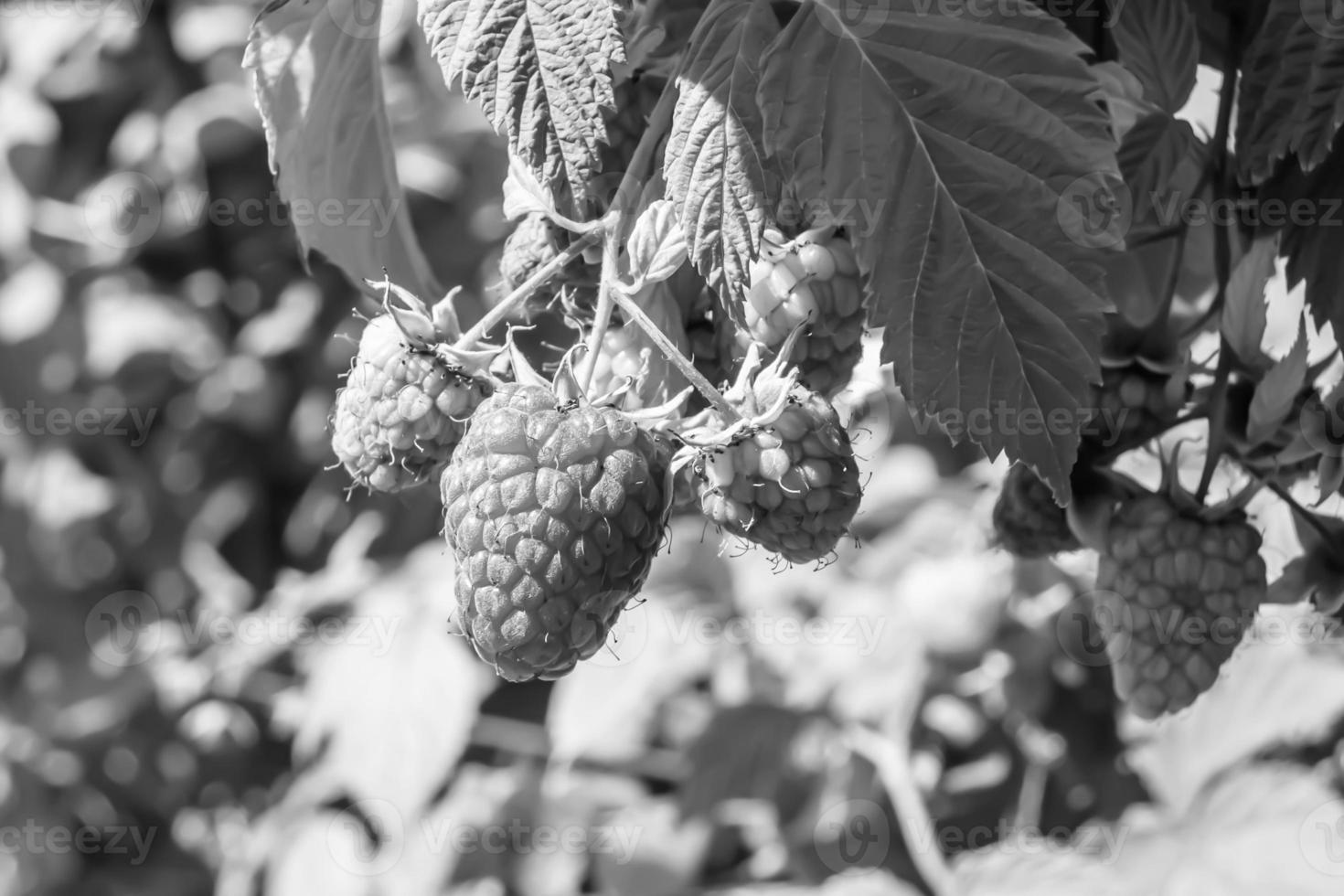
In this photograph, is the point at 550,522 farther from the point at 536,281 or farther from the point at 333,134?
the point at 333,134

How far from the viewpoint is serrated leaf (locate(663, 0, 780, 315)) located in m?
0.44

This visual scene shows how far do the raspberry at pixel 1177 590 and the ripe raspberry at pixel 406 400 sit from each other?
1.06 ft

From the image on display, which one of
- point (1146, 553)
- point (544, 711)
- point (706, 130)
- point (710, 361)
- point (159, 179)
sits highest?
point (706, 130)

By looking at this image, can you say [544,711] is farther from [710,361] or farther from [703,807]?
[710,361]

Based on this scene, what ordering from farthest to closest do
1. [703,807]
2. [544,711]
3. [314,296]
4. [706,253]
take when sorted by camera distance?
[314,296]
[544,711]
[703,807]
[706,253]

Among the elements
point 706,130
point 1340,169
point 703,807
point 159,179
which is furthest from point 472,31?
point 159,179

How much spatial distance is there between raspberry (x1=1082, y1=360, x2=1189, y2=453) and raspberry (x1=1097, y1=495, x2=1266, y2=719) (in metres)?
0.04

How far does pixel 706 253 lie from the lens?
1.45ft

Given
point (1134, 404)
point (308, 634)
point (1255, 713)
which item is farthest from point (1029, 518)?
point (308, 634)

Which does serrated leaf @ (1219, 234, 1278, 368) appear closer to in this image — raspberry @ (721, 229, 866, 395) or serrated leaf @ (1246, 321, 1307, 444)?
serrated leaf @ (1246, 321, 1307, 444)

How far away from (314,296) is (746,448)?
1819 millimetres

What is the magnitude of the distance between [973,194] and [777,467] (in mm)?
125

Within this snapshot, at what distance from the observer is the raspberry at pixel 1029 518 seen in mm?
652

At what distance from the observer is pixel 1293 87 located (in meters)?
0.54
